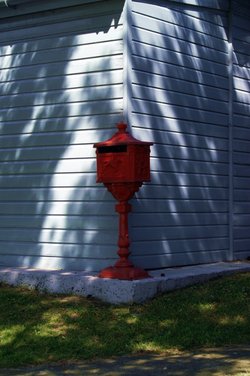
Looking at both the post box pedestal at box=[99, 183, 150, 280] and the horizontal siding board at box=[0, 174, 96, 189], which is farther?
the horizontal siding board at box=[0, 174, 96, 189]

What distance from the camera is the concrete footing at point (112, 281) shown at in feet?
25.3

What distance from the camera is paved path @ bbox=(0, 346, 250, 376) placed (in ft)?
19.1

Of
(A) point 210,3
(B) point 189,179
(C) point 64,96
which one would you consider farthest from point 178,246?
(A) point 210,3

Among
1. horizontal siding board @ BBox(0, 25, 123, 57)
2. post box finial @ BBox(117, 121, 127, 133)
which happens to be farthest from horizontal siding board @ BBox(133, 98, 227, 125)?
horizontal siding board @ BBox(0, 25, 123, 57)

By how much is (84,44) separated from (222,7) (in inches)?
95.6

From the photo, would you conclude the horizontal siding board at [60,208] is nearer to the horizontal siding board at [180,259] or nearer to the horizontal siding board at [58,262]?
the horizontal siding board at [58,262]

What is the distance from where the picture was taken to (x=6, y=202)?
30.6 ft

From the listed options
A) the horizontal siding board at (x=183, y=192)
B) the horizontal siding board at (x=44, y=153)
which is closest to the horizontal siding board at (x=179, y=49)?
the horizontal siding board at (x=44, y=153)

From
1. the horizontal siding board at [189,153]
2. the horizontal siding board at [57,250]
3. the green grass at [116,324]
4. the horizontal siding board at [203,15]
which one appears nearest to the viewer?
the green grass at [116,324]

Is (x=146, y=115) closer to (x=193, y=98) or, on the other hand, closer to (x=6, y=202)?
(x=193, y=98)

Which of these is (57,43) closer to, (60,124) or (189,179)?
(60,124)

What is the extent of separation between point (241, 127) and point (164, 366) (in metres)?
5.02

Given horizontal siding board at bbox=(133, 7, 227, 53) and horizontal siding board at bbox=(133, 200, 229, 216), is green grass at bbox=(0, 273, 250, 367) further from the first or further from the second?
horizontal siding board at bbox=(133, 7, 227, 53)

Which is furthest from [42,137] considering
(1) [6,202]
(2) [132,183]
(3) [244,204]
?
(3) [244,204]
